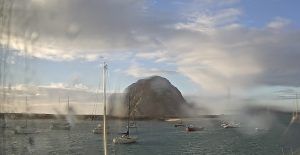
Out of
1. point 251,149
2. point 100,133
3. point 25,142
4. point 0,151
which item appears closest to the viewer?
point 0,151

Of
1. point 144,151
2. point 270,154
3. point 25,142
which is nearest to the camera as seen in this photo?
point 270,154

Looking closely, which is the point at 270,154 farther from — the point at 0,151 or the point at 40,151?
the point at 0,151

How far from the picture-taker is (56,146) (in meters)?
134

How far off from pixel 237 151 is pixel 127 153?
1188 inches

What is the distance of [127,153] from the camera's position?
118 meters

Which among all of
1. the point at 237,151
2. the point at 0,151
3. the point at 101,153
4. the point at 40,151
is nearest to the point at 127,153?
the point at 101,153

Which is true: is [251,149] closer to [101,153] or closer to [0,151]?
[101,153]

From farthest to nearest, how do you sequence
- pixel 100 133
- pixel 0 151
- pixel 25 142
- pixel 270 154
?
pixel 100 133 < pixel 25 142 < pixel 270 154 < pixel 0 151

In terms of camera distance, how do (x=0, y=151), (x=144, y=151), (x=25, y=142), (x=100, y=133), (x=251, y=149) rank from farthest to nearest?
(x=100, y=133)
(x=25, y=142)
(x=251, y=149)
(x=144, y=151)
(x=0, y=151)

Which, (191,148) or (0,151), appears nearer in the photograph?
(0,151)

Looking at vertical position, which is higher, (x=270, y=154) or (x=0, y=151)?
(x=0, y=151)

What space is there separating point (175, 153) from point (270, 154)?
2367 cm

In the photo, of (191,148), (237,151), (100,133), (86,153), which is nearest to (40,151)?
(86,153)

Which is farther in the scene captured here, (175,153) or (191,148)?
(191,148)
